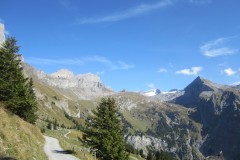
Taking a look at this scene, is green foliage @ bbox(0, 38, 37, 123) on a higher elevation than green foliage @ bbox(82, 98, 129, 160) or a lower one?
higher

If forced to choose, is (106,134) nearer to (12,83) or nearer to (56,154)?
(56,154)

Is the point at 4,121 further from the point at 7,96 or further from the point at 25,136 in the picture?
the point at 7,96

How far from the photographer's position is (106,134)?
1962 inches

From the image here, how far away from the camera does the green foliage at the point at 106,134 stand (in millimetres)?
48094

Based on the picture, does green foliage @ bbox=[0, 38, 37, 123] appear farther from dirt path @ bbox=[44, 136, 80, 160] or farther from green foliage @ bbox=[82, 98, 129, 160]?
green foliage @ bbox=[82, 98, 129, 160]

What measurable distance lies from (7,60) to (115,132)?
1995 cm

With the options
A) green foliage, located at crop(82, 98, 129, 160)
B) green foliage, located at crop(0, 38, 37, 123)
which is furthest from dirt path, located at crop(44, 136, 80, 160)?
green foliage, located at crop(0, 38, 37, 123)

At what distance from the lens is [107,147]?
4766cm

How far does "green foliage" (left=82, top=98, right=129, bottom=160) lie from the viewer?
48094mm

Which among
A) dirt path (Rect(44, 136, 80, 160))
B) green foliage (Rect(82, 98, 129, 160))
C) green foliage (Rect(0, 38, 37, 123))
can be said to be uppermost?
green foliage (Rect(0, 38, 37, 123))

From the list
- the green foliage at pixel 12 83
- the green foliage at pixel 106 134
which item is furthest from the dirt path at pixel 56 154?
the green foliage at pixel 12 83

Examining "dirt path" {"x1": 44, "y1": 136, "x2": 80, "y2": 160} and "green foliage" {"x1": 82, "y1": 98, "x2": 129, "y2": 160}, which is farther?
"green foliage" {"x1": 82, "y1": 98, "x2": 129, "y2": 160}

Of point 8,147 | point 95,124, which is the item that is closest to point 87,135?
point 95,124

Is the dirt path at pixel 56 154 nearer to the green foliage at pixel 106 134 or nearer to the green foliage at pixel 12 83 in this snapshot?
the green foliage at pixel 106 134
